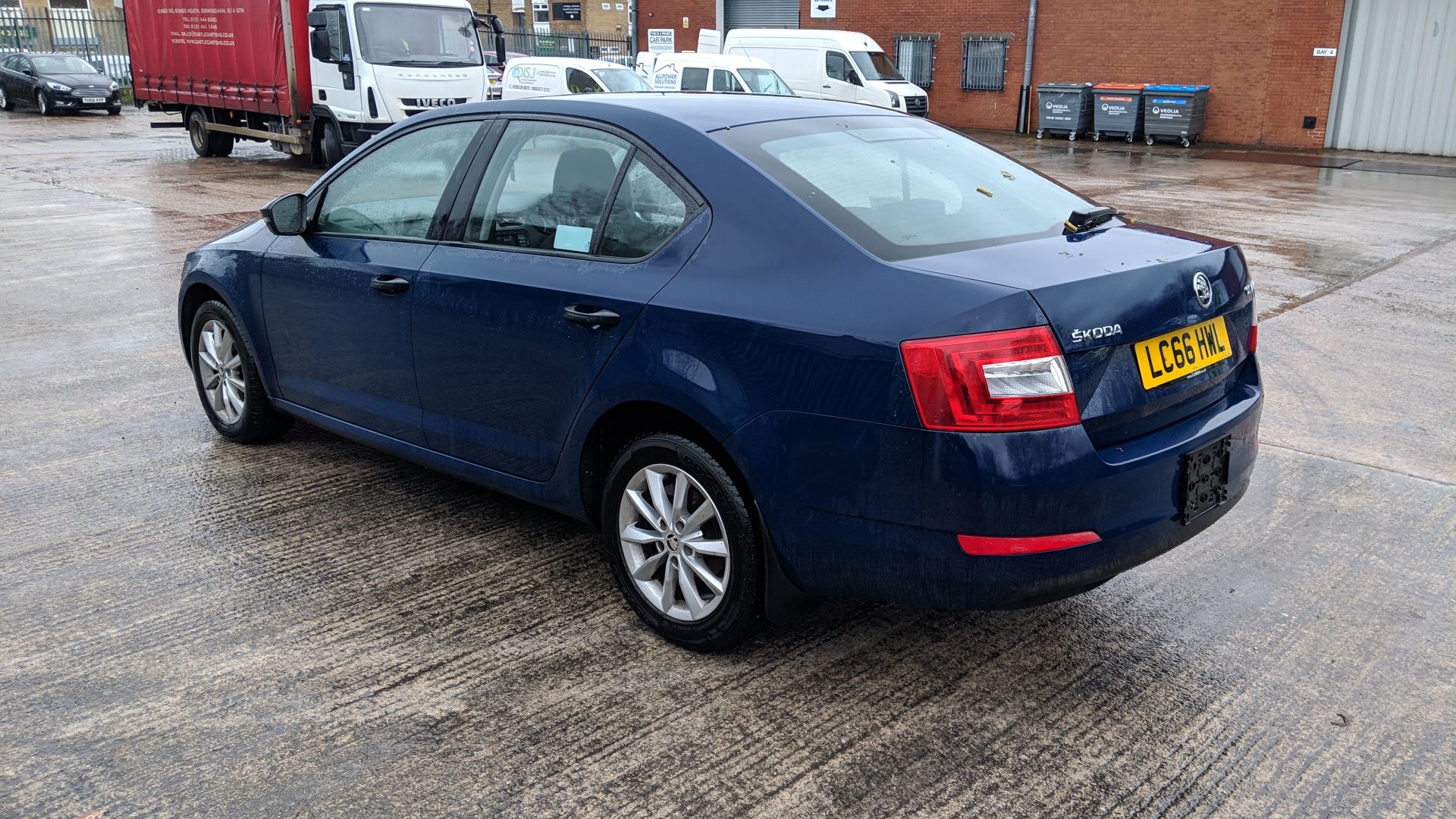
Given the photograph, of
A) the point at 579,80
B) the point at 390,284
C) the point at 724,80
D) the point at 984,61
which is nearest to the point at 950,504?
the point at 390,284

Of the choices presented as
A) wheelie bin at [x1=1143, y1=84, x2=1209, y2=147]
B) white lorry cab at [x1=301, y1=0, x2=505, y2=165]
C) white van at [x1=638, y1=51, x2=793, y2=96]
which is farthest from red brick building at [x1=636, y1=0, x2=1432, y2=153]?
white lorry cab at [x1=301, y1=0, x2=505, y2=165]

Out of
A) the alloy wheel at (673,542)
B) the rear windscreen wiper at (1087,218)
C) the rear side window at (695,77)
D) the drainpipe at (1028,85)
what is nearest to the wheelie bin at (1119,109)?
the drainpipe at (1028,85)

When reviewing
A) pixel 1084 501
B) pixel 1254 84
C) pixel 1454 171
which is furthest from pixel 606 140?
pixel 1254 84

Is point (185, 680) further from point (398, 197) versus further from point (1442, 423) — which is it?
point (1442, 423)

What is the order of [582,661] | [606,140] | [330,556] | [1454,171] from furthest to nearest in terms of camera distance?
[1454,171] < [330,556] < [606,140] < [582,661]

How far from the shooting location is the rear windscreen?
3168mm

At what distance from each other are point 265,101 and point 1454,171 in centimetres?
1934

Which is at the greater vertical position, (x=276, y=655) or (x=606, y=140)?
(x=606, y=140)

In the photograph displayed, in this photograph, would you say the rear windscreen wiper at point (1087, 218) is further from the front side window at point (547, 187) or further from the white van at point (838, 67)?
the white van at point (838, 67)

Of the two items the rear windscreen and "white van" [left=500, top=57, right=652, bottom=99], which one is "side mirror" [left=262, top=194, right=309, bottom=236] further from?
"white van" [left=500, top=57, right=652, bottom=99]

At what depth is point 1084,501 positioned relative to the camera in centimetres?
278

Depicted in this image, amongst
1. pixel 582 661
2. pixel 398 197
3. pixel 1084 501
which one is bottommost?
pixel 582 661

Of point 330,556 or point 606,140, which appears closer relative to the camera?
point 606,140

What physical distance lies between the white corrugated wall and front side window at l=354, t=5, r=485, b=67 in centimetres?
1707
